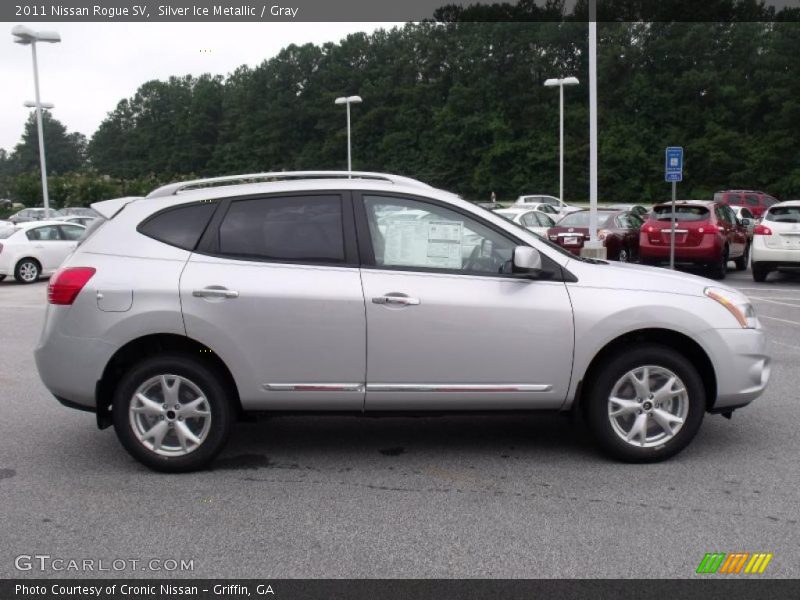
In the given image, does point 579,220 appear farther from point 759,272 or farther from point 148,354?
point 148,354

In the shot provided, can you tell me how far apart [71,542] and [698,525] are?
3.10 metres

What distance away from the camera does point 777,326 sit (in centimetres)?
1126

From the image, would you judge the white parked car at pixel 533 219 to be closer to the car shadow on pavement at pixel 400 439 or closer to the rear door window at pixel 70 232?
the rear door window at pixel 70 232

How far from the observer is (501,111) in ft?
243

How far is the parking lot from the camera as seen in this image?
3.95m

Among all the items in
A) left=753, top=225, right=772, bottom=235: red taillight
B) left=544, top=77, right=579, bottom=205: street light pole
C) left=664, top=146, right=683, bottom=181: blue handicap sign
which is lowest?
left=753, top=225, right=772, bottom=235: red taillight

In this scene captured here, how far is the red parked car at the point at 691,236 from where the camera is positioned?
57.2 feet

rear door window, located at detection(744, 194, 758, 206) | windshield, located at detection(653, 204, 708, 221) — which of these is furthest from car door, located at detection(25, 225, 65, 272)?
rear door window, located at detection(744, 194, 758, 206)

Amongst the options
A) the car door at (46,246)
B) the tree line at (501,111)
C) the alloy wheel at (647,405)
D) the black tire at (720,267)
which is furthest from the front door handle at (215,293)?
the tree line at (501,111)

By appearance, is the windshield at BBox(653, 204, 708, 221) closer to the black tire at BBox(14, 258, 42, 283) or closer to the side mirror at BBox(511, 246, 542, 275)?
the side mirror at BBox(511, 246, 542, 275)

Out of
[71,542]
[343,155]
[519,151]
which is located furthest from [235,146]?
[71,542]

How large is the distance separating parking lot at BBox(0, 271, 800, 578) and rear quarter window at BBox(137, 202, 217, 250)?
1440mm

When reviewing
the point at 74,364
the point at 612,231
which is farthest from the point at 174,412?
the point at 612,231
